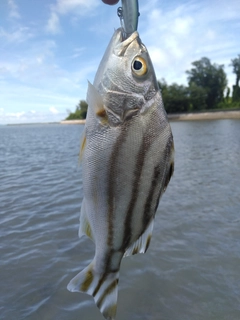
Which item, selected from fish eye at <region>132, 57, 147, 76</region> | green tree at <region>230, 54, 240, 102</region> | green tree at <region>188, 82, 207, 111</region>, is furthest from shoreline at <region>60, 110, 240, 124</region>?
fish eye at <region>132, 57, 147, 76</region>

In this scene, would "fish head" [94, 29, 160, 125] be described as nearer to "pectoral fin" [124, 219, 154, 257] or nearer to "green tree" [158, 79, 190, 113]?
"pectoral fin" [124, 219, 154, 257]

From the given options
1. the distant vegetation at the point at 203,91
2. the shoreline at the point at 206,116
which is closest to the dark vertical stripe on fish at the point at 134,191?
the shoreline at the point at 206,116

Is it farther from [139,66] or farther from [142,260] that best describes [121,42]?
[142,260]

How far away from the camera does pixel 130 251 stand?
8.37ft

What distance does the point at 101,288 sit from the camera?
101 inches

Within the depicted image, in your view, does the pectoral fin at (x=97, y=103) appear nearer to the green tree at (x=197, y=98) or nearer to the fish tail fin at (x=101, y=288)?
the fish tail fin at (x=101, y=288)

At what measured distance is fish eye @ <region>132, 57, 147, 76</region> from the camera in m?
2.34

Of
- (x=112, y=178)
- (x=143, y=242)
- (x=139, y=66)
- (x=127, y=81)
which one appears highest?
(x=139, y=66)

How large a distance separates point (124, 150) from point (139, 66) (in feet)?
2.23

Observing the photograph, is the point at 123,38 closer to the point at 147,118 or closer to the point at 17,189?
the point at 147,118

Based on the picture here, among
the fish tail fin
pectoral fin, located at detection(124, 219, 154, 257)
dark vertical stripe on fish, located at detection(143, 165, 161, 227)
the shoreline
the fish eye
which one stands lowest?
the shoreline

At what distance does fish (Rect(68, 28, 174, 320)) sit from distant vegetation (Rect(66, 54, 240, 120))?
92576 mm

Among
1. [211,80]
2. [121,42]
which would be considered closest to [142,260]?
[121,42]

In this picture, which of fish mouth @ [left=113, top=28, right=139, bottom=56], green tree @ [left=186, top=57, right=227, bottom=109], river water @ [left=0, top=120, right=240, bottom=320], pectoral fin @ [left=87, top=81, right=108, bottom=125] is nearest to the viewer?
pectoral fin @ [left=87, top=81, right=108, bottom=125]
